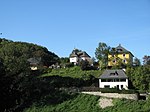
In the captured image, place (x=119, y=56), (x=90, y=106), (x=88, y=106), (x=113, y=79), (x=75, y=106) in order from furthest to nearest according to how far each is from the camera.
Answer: (x=119, y=56), (x=113, y=79), (x=75, y=106), (x=90, y=106), (x=88, y=106)

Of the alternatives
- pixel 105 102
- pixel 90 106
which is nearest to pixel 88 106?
pixel 90 106

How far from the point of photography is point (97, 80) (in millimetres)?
56281

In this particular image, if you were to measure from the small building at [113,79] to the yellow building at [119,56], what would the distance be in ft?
26.9

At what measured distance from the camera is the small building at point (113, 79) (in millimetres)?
55166

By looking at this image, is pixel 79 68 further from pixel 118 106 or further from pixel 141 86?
pixel 118 106

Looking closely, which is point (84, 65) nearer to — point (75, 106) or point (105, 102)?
point (105, 102)

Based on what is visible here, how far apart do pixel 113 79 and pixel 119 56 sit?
44.6 ft

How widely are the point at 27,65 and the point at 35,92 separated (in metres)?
7.93

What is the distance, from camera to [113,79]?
183 feet

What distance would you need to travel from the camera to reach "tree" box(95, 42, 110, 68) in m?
65.4

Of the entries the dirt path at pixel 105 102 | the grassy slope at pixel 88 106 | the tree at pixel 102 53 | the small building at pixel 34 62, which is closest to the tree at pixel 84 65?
the tree at pixel 102 53

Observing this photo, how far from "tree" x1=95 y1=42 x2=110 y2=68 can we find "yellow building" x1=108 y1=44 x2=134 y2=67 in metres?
1.13

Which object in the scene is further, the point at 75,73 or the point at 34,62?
the point at 34,62

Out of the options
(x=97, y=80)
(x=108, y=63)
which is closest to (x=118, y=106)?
(x=97, y=80)
